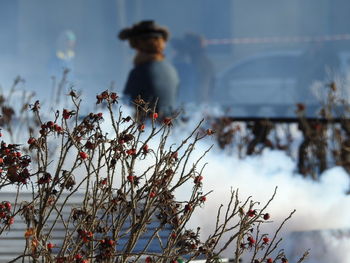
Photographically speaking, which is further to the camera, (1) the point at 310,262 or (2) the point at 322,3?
(2) the point at 322,3

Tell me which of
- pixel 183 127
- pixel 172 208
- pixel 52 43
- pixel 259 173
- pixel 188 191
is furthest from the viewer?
pixel 52 43

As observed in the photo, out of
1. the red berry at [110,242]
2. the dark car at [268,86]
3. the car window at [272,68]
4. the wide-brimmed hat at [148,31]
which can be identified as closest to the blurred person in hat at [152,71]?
the wide-brimmed hat at [148,31]

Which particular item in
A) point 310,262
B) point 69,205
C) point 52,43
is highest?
point 52,43

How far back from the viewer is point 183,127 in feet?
32.3

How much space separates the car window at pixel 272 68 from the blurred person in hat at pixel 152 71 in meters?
22.2

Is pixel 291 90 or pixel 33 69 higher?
pixel 33 69

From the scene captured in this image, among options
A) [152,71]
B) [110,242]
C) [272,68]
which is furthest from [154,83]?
[272,68]

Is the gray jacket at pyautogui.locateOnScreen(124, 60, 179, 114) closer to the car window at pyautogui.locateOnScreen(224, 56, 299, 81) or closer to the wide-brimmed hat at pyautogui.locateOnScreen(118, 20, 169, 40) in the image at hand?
the wide-brimmed hat at pyautogui.locateOnScreen(118, 20, 169, 40)

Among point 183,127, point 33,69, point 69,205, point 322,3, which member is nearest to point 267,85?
point 322,3

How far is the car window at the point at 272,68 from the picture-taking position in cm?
3269

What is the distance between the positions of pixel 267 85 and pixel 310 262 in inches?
1136

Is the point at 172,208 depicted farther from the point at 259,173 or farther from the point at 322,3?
the point at 322,3

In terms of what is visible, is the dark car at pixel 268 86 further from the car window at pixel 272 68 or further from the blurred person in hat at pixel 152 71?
the blurred person in hat at pixel 152 71

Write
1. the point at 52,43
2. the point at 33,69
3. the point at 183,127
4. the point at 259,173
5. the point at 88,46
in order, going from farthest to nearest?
the point at 33,69 → the point at 88,46 → the point at 52,43 → the point at 183,127 → the point at 259,173
